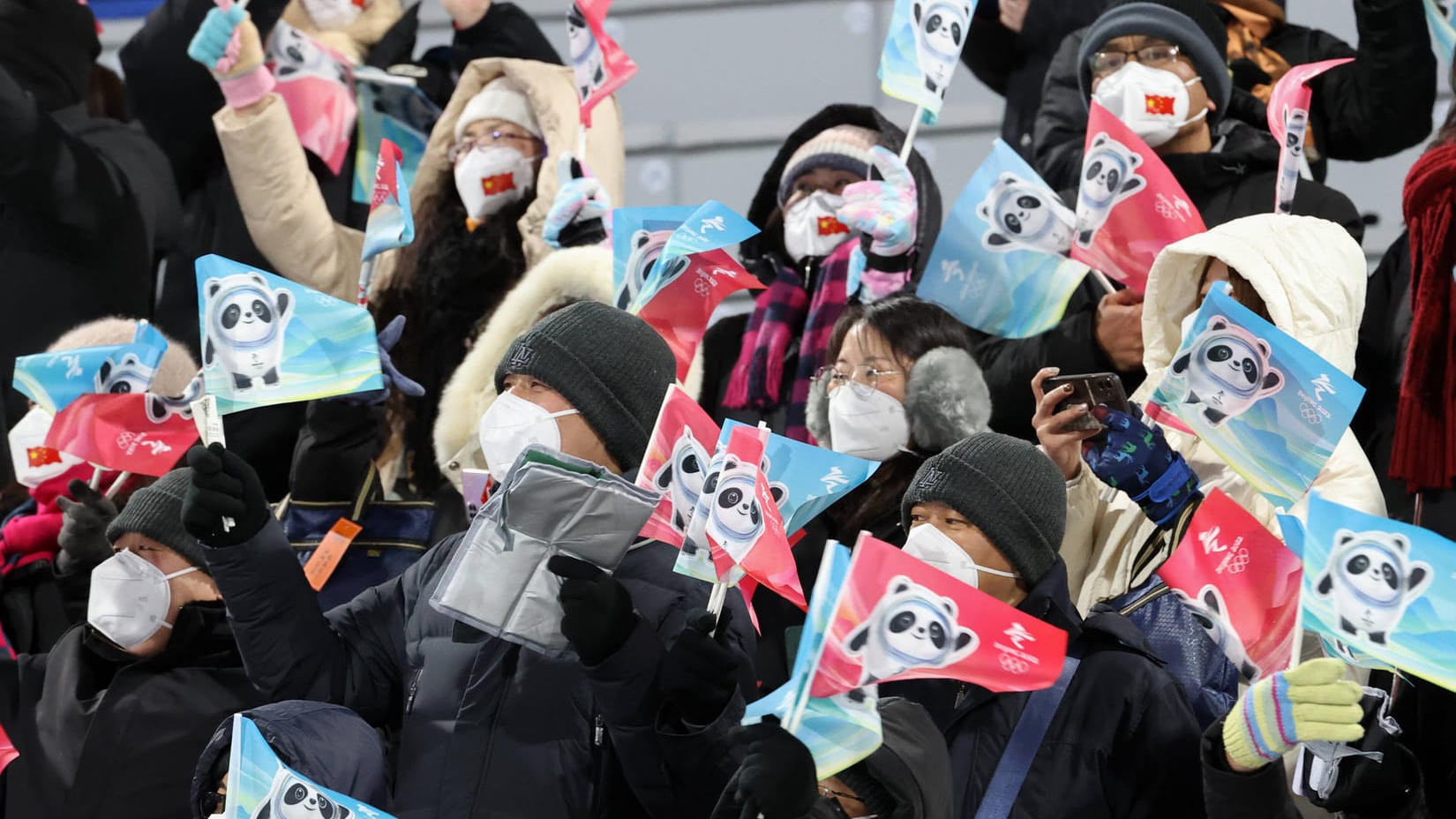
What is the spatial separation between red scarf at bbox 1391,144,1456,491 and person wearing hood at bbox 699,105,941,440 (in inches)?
50.9

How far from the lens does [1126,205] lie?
4535mm

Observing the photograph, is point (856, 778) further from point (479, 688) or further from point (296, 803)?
point (296, 803)

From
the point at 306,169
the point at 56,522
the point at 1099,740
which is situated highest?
the point at 1099,740

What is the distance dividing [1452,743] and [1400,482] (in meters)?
0.81

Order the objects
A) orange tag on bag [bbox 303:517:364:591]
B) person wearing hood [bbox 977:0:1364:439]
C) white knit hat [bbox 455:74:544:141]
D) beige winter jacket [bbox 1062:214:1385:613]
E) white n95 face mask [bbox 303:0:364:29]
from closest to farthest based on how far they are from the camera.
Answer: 1. beige winter jacket [bbox 1062:214:1385:613]
2. orange tag on bag [bbox 303:517:364:591]
3. person wearing hood [bbox 977:0:1364:439]
4. white knit hat [bbox 455:74:544:141]
5. white n95 face mask [bbox 303:0:364:29]

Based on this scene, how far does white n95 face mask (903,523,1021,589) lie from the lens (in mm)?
3457

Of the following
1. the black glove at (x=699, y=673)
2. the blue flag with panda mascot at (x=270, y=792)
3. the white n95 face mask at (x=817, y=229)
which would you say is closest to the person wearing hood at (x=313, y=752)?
the blue flag with panda mascot at (x=270, y=792)

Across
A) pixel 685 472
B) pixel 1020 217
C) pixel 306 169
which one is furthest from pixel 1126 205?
pixel 306 169

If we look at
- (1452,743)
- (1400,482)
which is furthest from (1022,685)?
(1400,482)

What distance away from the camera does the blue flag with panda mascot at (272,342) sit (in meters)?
3.75

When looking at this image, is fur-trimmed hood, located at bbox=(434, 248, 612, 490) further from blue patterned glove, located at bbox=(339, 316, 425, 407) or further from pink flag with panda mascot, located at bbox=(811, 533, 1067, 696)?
pink flag with panda mascot, located at bbox=(811, 533, 1067, 696)

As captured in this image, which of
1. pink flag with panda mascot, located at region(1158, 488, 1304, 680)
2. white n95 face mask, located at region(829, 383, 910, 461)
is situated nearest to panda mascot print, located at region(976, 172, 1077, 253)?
white n95 face mask, located at region(829, 383, 910, 461)

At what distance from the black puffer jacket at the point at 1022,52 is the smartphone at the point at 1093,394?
1.98m

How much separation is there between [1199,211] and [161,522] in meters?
2.60
